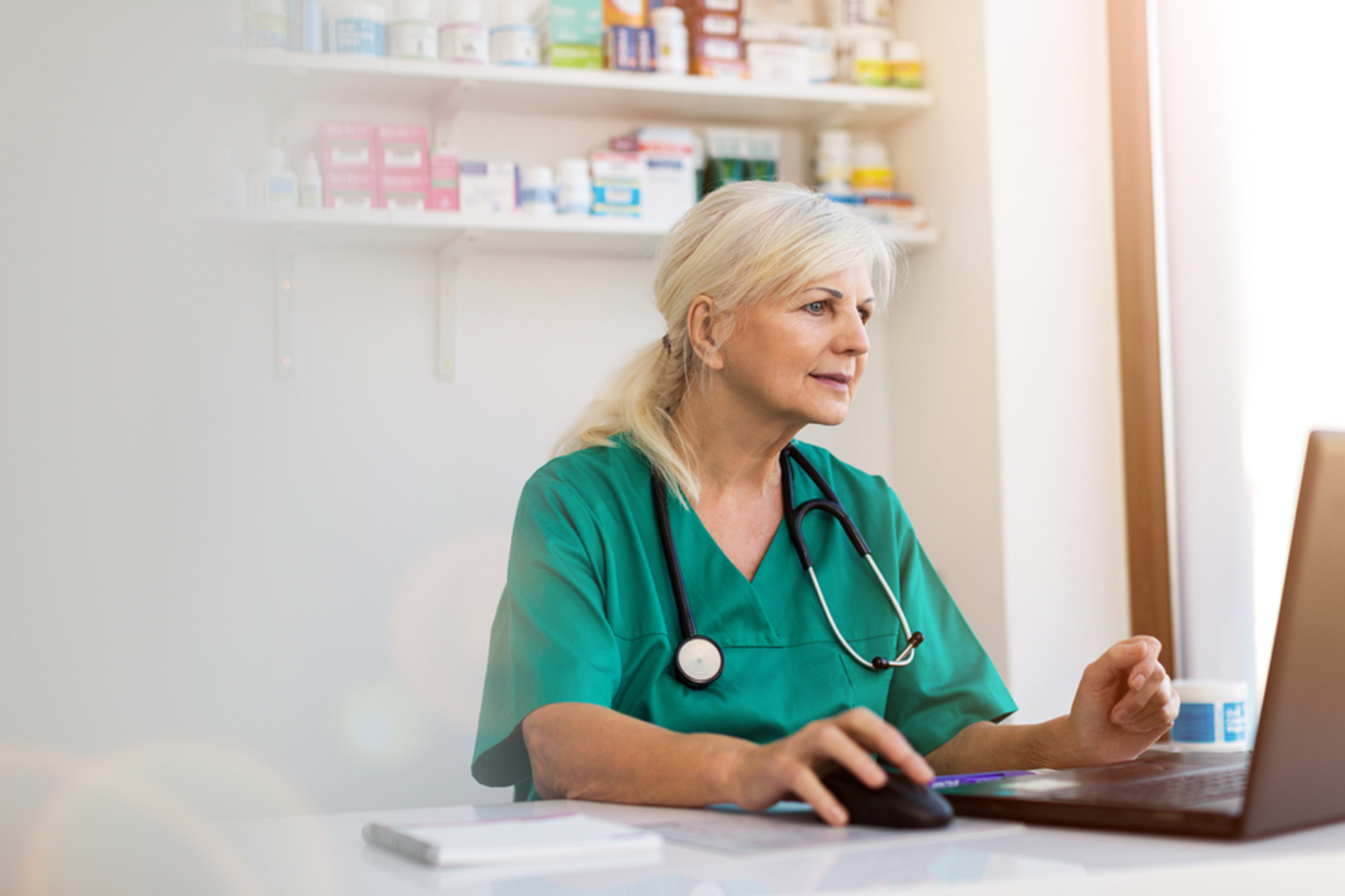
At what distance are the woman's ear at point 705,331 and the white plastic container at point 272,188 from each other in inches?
36.8

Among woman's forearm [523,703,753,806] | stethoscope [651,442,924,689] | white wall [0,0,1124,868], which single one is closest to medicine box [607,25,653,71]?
white wall [0,0,1124,868]

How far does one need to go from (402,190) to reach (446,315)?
285 mm

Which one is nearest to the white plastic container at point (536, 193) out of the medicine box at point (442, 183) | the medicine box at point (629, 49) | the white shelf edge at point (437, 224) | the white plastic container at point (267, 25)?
the white shelf edge at point (437, 224)

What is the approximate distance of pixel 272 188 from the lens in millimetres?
2064

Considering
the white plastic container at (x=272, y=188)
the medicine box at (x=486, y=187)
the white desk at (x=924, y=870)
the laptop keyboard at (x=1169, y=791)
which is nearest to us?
the white desk at (x=924, y=870)

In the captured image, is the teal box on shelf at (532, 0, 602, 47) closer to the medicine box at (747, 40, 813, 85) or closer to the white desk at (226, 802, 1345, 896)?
the medicine box at (747, 40, 813, 85)

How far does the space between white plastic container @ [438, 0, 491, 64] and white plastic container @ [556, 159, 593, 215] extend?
242 millimetres

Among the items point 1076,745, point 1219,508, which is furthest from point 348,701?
point 1219,508

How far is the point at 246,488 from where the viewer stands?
7.25 ft

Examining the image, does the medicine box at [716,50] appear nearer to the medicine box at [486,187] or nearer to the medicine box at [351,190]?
the medicine box at [486,187]

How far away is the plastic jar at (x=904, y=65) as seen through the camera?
244cm

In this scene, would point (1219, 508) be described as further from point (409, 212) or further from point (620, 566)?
point (409, 212)

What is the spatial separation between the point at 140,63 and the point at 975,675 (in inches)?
43.8

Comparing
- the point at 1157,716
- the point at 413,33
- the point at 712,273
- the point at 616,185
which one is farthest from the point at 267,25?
the point at 1157,716
